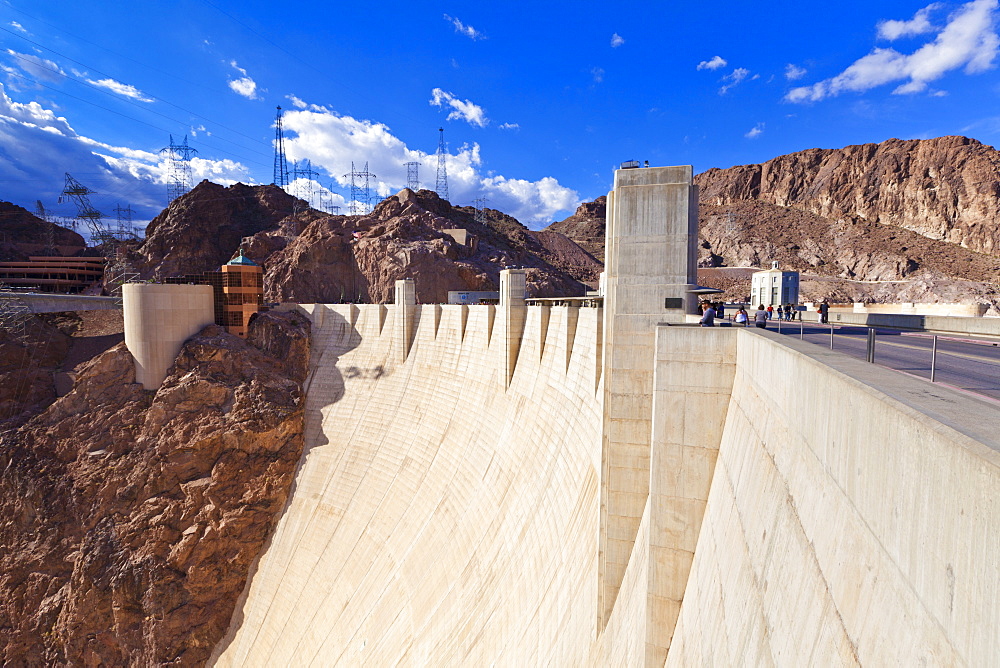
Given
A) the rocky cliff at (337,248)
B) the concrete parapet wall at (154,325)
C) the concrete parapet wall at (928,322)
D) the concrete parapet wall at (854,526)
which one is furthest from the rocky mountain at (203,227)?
the concrete parapet wall at (854,526)

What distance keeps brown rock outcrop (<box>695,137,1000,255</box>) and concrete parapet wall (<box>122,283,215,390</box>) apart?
398ft

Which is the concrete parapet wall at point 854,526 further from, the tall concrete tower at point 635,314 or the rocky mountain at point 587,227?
the rocky mountain at point 587,227

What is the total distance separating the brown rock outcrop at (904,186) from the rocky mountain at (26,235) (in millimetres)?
141797

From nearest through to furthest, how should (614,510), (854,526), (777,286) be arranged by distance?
1. (854,526)
2. (614,510)
3. (777,286)

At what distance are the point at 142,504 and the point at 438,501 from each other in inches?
705

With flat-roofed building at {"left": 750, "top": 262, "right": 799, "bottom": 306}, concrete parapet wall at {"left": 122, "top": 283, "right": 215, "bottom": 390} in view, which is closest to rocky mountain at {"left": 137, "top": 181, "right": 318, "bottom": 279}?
concrete parapet wall at {"left": 122, "top": 283, "right": 215, "bottom": 390}

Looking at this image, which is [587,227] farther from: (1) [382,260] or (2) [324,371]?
(2) [324,371]

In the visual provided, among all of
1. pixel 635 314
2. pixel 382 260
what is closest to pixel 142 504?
pixel 382 260

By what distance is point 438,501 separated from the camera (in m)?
17.9

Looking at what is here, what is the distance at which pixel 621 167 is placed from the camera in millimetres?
9453

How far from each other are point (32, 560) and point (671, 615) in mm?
31596

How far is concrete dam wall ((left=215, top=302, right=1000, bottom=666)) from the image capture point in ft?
7.47

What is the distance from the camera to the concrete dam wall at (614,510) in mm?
2277

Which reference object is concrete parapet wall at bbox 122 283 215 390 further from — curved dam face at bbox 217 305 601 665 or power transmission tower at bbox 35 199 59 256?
power transmission tower at bbox 35 199 59 256
